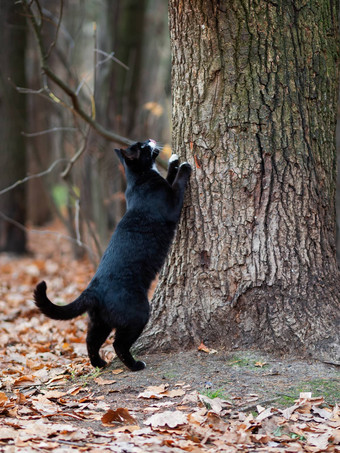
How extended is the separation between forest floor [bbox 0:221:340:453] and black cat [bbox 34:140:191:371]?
331mm

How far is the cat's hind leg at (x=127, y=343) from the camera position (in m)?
3.78

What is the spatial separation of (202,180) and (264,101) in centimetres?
76

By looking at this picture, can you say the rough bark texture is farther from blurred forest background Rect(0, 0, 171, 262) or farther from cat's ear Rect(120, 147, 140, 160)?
blurred forest background Rect(0, 0, 171, 262)

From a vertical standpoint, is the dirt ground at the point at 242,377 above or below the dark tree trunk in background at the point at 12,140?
below

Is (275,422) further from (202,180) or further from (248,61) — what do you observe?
(248,61)

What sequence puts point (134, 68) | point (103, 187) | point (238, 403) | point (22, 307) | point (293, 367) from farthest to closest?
1. point (134, 68)
2. point (103, 187)
3. point (22, 307)
4. point (293, 367)
5. point (238, 403)

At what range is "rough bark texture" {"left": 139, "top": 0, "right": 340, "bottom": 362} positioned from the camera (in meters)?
3.76

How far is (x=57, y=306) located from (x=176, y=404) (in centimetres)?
113

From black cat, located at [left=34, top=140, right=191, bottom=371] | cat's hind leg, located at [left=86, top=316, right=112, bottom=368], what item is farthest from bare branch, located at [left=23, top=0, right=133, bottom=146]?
cat's hind leg, located at [left=86, top=316, right=112, bottom=368]

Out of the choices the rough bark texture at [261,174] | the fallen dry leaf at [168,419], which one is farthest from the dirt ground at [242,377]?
the fallen dry leaf at [168,419]

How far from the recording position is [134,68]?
33.1 feet

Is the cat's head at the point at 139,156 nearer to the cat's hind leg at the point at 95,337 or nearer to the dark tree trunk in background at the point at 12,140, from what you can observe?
the cat's hind leg at the point at 95,337

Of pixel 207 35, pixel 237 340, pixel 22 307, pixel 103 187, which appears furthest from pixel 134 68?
pixel 237 340

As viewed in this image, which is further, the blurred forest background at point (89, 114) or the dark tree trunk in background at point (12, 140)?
the dark tree trunk in background at point (12, 140)
